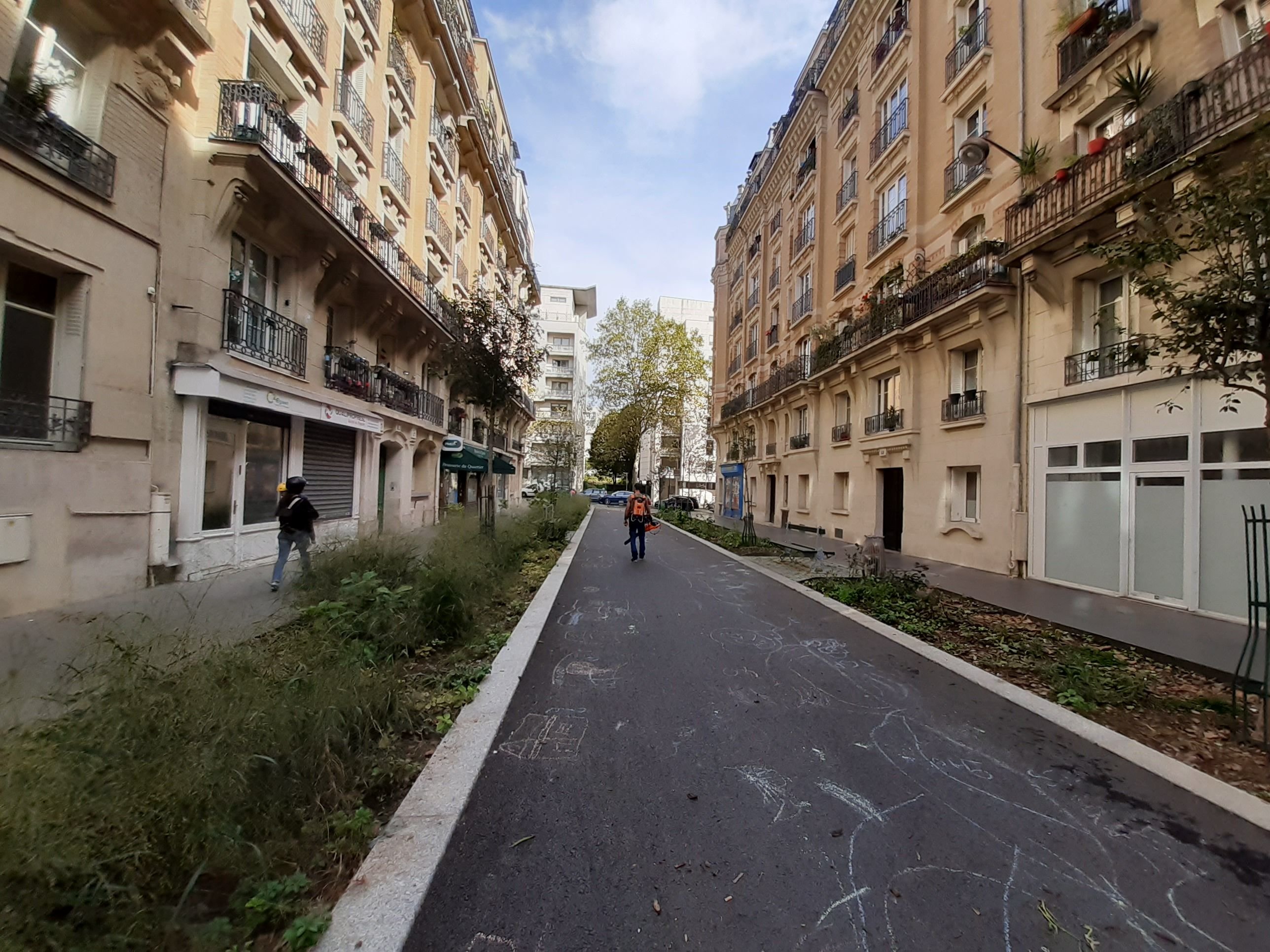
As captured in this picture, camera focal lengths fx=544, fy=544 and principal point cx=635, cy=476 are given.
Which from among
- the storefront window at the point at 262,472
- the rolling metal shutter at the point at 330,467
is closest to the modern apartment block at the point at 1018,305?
the storefront window at the point at 262,472

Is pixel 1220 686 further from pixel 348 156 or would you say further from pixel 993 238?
pixel 348 156

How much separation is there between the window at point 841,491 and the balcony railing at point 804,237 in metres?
9.63

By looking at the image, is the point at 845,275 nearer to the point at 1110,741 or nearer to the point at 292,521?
the point at 1110,741

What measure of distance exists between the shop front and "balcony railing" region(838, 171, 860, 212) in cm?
1715

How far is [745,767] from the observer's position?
317 cm

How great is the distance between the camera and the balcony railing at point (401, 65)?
1552cm

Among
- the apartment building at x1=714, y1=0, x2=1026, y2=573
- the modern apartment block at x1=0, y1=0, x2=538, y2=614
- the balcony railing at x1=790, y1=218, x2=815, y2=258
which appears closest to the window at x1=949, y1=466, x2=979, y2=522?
the apartment building at x1=714, y1=0, x2=1026, y2=573

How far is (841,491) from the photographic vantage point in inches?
762

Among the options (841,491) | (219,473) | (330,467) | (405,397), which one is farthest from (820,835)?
(841,491)

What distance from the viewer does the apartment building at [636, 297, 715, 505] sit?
133 ft

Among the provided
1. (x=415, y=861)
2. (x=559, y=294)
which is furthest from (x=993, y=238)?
(x=559, y=294)

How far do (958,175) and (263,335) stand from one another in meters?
16.0

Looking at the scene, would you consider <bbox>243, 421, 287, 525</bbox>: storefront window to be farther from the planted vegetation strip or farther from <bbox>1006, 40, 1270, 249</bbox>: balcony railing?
<bbox>1006, 40, 1270, 249</bbox>: balcony railing

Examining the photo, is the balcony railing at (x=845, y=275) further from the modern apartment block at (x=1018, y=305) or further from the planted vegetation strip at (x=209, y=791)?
the planted vegetation strip at (x=209, y=791)
